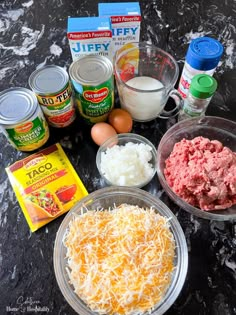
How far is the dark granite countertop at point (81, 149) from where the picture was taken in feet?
2.76

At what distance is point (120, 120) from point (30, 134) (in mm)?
328

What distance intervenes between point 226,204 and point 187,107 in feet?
1.19

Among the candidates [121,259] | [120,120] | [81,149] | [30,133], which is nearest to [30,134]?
[30,133]

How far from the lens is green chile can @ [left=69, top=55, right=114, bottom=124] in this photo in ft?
3.08

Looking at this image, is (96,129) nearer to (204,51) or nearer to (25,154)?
(25,154)

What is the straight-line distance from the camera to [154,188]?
100 centimetres

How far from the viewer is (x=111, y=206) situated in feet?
3.14

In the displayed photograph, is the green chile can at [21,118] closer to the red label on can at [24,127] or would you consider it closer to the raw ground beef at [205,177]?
the red label on can at [24,127]

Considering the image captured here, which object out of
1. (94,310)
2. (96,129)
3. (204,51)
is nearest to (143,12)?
(204,51)

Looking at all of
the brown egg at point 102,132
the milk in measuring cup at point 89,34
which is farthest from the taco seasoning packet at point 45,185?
the milk in measuring cup at point 89,34

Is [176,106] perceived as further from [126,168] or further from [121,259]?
[121,259]

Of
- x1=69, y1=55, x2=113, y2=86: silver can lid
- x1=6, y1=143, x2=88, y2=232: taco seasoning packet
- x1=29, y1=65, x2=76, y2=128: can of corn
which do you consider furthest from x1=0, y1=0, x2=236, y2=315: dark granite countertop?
x1=69, y1=55, x2=113, y2=86: silver can lid

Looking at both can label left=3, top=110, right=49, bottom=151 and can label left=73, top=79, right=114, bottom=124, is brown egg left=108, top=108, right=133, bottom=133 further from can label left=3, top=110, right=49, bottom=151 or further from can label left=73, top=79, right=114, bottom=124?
can label left=3, top=110, right=49, bottom=151

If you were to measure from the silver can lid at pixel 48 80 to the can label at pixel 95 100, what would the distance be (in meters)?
0.05
